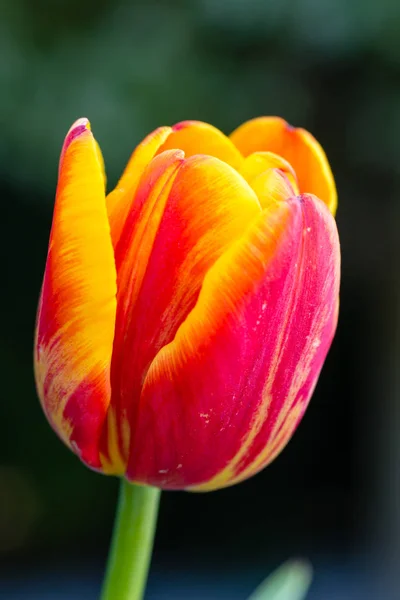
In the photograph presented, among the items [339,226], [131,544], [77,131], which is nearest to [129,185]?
[77,131]

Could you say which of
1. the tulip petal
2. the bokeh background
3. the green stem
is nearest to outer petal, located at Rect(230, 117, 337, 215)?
the tulip petal

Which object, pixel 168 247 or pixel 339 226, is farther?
→ pixel 339 226

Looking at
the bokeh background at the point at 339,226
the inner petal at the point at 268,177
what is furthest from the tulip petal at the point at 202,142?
the bokeh background at the point at 339,226

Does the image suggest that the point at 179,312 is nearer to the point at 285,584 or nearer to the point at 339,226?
the point at 285,584

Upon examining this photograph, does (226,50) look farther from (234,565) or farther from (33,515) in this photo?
(234,565)

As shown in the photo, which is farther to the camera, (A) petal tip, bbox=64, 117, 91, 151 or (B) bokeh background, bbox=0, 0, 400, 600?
(B) bokeh background, bbox=0, 0, 400, 600

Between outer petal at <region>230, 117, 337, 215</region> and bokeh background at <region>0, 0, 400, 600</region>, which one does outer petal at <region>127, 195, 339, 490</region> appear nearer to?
outer petal at <region>230, 117, 337, 215</region>

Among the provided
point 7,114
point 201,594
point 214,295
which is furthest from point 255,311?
point 201,594

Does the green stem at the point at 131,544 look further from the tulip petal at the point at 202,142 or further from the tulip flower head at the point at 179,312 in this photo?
the tulip petal at the point at 202,142
